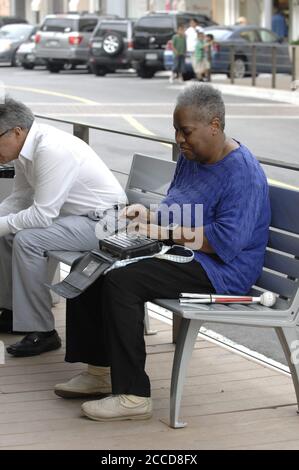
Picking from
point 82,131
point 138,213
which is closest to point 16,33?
point 82,131

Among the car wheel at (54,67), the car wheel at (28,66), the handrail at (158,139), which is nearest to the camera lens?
the handrail at (158,139)

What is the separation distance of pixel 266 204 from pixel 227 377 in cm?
104

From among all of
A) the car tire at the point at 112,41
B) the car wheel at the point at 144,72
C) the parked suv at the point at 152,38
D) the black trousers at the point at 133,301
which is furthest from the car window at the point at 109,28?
the black trousers at the point at 133,301

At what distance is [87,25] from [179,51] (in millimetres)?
7620

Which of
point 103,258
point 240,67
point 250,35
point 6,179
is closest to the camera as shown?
point 103,258

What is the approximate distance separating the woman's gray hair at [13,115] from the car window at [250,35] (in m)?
28.0

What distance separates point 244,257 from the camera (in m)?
5.17

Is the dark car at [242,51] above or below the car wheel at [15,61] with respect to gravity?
above

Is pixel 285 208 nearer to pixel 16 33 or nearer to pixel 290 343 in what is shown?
pixel 290 343

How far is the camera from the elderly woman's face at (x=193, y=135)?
5.09 meters

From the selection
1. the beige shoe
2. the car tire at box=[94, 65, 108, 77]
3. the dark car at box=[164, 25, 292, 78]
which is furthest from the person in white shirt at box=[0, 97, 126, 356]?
the car tire at box=[94, 65, 108, 77]

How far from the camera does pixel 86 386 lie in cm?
539

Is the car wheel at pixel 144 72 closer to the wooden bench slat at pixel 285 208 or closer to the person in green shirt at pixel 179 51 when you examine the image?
the person in green shirt at pixel 179 51

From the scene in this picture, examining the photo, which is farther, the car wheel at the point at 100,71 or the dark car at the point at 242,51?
the car wheel at the point at 100,71
